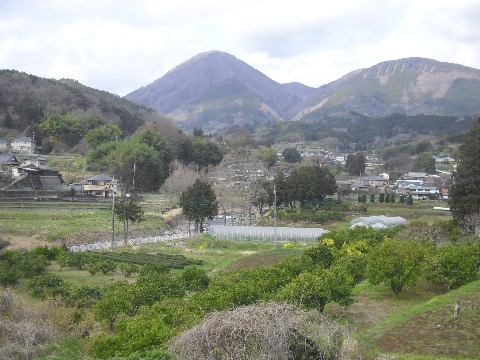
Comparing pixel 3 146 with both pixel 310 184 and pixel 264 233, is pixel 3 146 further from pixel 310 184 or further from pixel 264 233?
pixel 264 233

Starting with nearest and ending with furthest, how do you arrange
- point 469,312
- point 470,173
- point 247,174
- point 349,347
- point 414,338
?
point 349,347 → point 414,338 → point 469,312 → point 470,173 → point 247,174

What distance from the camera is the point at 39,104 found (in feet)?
257

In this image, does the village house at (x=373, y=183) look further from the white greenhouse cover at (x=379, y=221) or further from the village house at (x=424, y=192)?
the white greenhouse cover at (x=379, y=221)

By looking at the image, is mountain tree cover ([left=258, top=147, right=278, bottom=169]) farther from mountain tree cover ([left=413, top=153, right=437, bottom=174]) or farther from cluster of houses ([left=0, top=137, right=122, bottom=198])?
cluster of houses ([left=0, top=137, right=122, bottom=198])

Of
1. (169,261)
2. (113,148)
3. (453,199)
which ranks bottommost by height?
(169,261)

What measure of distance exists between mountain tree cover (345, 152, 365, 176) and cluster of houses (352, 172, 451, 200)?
6503 millimetres

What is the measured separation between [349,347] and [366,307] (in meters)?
7.59

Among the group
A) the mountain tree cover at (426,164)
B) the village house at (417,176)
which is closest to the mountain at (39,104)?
the village house at (417,176)

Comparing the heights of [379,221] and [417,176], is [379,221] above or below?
below

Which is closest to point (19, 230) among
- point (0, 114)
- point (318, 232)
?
point (318, 232)

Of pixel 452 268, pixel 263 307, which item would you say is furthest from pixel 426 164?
pixel 263 307

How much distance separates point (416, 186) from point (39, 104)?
55698 mm

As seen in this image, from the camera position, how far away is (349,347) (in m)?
9.41

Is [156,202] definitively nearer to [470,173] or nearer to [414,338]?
[470,173]
